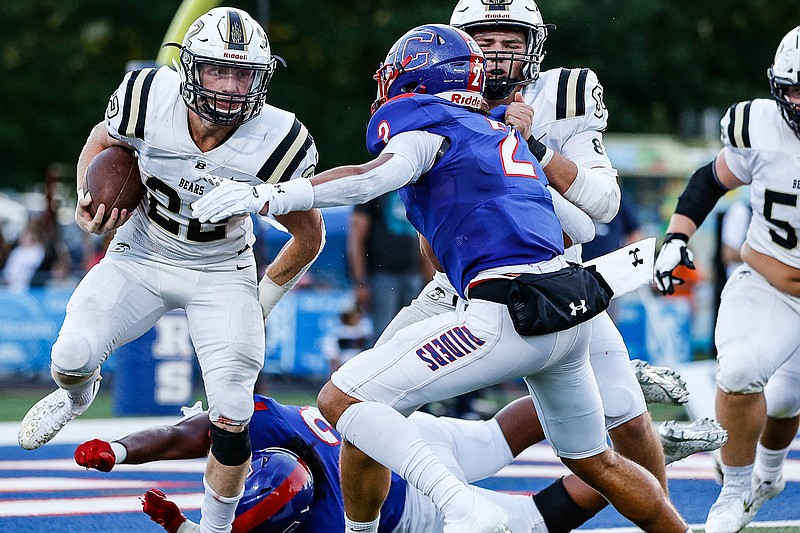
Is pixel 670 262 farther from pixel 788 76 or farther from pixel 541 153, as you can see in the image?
pixel 541 153

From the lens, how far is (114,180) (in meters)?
4.54

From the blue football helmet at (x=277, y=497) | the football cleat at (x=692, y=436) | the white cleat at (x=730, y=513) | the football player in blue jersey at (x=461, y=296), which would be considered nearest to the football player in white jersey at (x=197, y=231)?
the blue football helmet at (x=277, y=497)

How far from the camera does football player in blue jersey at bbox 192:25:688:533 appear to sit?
3.50 metres

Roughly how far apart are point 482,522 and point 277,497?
945 millimetres

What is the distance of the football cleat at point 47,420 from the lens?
4.84 metres

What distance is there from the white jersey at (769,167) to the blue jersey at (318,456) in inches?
73.3

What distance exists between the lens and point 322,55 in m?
17.7

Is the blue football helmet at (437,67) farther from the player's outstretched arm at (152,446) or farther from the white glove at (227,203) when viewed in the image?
the player's outstretched arm at (152,446)

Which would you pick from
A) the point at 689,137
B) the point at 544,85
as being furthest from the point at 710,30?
the point at 544,85

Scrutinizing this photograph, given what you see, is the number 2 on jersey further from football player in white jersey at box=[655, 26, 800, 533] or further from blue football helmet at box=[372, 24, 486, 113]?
→ football player in white jersey at box=[655, 26, 800, 533]

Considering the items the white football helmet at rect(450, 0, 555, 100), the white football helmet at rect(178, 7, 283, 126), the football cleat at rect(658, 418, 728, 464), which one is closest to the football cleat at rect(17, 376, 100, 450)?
the white football helmet at rect(178, 7, 283, 126)

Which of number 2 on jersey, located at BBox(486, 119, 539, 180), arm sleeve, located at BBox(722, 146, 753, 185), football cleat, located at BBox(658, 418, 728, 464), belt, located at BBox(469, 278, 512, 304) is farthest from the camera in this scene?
arm sleeve, located at BBox(722, 146, 753, 185)

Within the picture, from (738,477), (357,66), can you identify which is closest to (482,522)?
(738,477)

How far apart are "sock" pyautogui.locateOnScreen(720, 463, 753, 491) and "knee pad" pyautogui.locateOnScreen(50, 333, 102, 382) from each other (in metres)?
2.43
